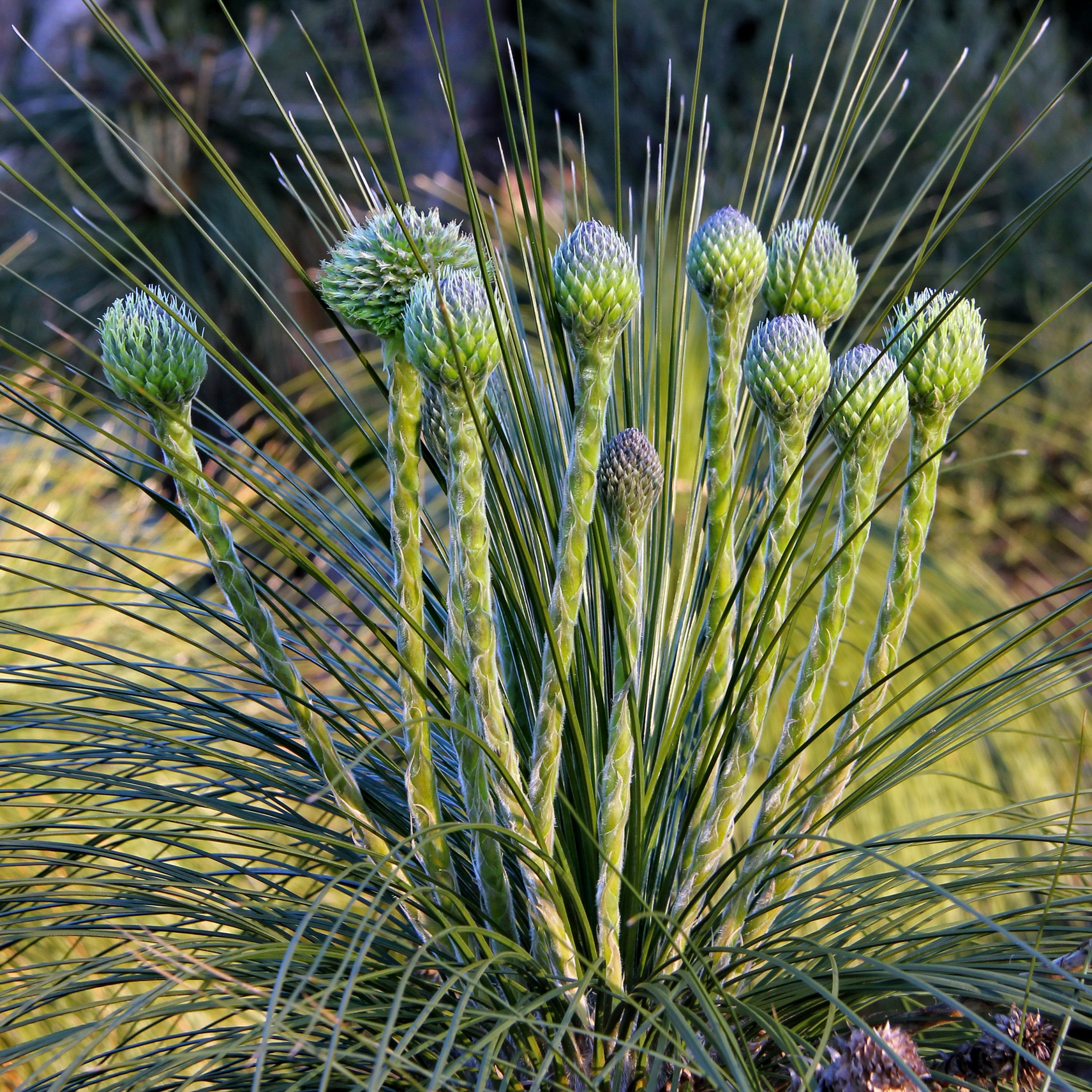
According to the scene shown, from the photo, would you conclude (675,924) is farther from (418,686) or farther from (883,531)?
(883,531)

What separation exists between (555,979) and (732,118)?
2537 mm

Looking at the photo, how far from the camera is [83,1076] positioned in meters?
0.36

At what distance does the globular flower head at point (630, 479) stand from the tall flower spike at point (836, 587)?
0.08 metres

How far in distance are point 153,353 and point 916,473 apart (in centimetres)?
30

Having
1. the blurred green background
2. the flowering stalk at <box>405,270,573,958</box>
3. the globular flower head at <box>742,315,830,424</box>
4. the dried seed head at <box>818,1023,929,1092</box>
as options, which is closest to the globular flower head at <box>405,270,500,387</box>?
the flowering stalk at <box>405,270,573,958</box>

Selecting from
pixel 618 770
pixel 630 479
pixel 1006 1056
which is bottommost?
pixel 1006 1056

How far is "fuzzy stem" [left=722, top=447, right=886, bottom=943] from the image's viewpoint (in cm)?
42

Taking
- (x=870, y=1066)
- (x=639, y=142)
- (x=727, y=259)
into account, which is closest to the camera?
(x=870, y=1066)

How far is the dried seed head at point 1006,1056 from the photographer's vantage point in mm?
350

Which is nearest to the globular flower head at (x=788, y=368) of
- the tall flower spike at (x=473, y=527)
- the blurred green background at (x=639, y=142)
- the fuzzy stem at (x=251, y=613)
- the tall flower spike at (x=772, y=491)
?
the tall flower spike at (x=772, y=491)

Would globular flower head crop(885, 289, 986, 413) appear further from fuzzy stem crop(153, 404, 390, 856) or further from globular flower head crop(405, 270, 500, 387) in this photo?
fuzzy stem crop(153, 404, 390, 856)

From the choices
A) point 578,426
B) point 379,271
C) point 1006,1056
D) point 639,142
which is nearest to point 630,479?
point 578,426

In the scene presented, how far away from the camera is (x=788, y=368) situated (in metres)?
0.40

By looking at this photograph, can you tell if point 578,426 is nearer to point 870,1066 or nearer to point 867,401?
point 867,401
